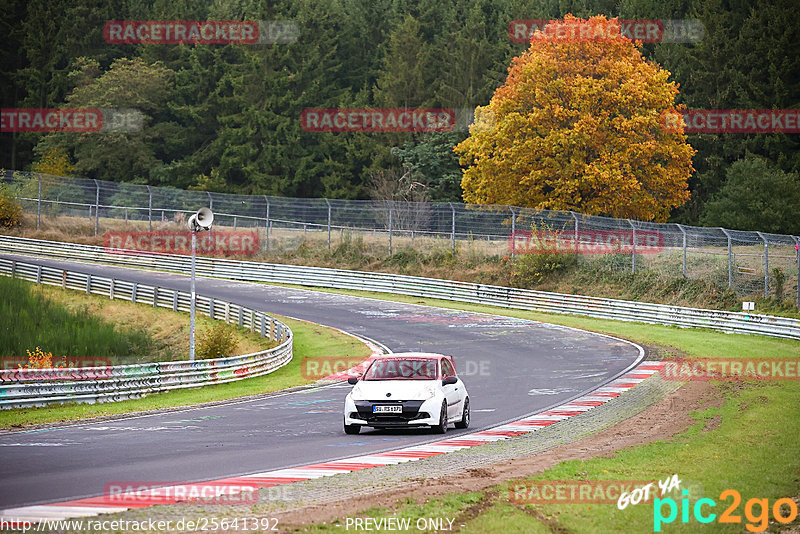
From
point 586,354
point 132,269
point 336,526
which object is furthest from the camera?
point 132,269

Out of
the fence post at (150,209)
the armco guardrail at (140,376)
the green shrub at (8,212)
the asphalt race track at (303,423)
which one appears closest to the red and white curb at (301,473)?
the asphalt race track at (303,423)

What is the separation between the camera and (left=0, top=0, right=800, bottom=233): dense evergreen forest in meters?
69.4

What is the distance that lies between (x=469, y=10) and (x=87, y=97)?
34156mm

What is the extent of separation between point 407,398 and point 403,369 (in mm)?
1195

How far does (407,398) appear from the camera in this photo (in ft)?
57.0

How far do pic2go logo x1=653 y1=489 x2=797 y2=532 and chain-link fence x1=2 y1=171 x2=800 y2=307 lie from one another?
2862 centimetres

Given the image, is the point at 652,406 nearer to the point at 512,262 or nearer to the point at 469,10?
the point at 512,262

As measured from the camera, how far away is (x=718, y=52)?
6969cm

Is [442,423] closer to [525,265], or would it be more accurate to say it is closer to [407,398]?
[407,398]

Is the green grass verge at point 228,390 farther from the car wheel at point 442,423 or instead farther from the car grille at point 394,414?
the car wheel at point 442,423

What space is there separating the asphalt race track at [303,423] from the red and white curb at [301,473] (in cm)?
40

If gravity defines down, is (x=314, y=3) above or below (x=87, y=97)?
above

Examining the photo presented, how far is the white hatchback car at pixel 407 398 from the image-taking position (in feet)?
56.9

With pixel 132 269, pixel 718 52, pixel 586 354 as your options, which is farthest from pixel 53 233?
pixel 718 52
